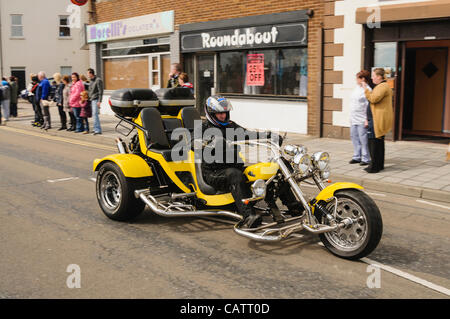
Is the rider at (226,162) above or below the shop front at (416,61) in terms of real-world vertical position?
below

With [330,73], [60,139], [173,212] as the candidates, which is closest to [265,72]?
[330,73]

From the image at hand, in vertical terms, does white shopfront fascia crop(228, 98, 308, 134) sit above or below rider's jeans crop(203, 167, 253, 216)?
above

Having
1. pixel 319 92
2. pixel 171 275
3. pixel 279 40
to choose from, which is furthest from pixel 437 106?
pixel 171 275

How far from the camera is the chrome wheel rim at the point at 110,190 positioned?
6.18 metres

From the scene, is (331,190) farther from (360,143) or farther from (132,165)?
(360,143)

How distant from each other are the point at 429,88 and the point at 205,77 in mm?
7407

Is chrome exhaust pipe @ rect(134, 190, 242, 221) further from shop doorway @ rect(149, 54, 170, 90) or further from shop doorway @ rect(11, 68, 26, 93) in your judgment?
shop doorway @ rect(11, 68, 26, 93)

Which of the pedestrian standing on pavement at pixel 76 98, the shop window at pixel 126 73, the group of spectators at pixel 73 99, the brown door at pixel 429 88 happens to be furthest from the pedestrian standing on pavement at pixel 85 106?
the brown door at pixel 429 88

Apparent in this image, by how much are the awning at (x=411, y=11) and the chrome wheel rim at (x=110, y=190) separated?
27.5 feet

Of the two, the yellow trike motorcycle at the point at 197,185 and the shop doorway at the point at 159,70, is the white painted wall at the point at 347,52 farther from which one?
the shop doorway at the point at 159,70

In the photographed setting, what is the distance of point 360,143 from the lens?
9828 millimetres

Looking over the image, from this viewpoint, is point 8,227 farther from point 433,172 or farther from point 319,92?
point 319,92

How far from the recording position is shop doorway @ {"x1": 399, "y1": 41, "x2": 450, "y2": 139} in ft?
43.5

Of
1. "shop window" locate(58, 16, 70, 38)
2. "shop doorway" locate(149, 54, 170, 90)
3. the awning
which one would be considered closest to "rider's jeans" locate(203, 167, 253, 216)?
the awning
